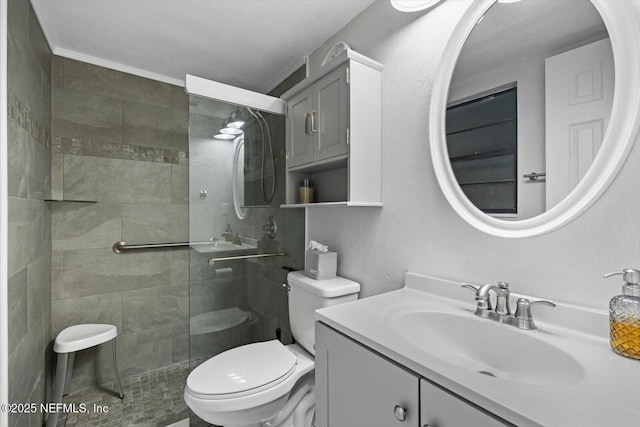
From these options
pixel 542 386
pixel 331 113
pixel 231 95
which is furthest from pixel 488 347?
pixel 231 95

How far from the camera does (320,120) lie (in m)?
1.53

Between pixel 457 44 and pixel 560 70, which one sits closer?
pixel 560 70

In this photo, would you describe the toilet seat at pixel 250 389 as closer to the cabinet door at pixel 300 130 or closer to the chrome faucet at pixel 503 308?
the chrome faucet at pixel 503 308

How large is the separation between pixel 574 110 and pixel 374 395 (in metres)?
0.95

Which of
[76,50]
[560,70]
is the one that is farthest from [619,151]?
[76,50]

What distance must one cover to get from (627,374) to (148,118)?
2810mm

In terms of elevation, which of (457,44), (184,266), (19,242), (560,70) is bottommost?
Result: (184,266)

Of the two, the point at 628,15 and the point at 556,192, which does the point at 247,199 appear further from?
the point at 628,15

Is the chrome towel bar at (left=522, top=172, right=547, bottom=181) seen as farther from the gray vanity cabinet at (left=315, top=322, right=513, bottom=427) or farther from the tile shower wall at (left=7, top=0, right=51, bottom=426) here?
the tile shower wall at (left=7, top=0, right=51, bottom=426)

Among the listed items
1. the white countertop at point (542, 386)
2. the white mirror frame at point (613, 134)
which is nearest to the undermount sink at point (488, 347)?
the white countertop at point (542, 386)

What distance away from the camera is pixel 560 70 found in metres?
0.84

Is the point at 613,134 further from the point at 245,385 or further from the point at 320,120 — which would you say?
the point at 245,385

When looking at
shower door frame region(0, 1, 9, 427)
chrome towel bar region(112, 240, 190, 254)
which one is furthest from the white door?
chrome towel bar region(112, 240, 190, 254)

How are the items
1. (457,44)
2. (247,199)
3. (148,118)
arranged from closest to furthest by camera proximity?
(457,44) → (247,199) → (148,118)
